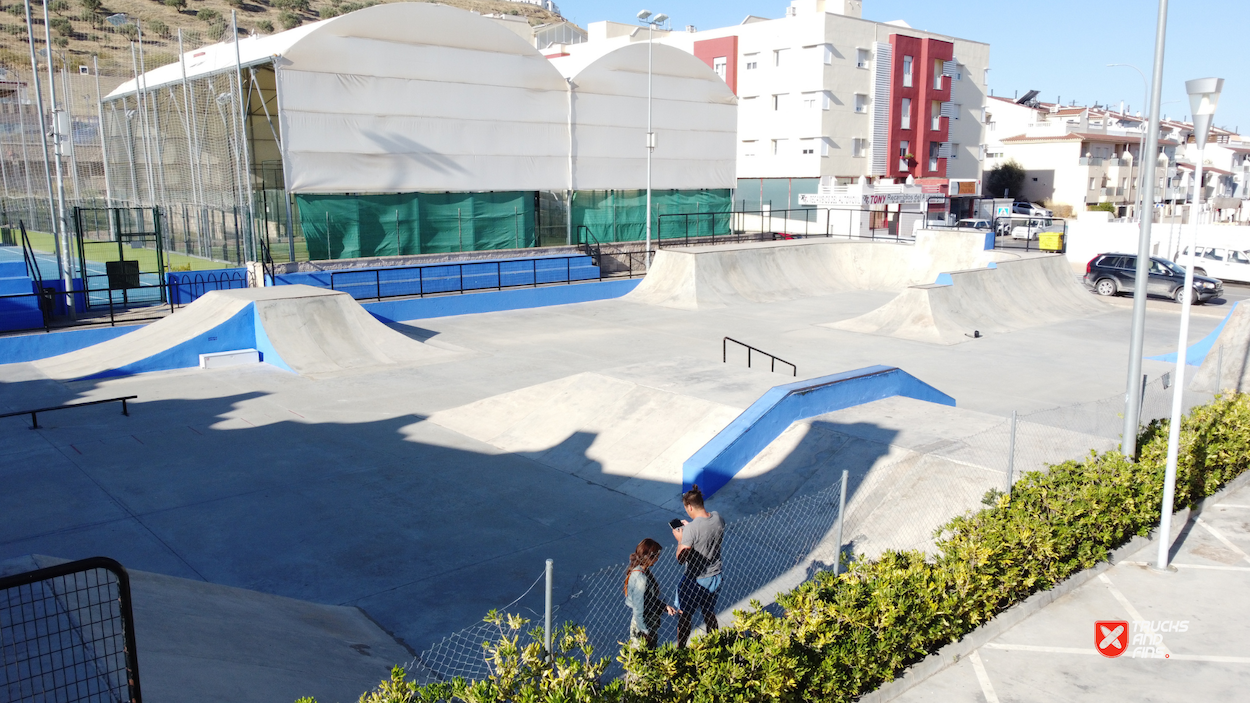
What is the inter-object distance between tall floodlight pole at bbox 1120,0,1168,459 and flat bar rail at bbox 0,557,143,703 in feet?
29.8

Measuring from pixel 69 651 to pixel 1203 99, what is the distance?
9.98m

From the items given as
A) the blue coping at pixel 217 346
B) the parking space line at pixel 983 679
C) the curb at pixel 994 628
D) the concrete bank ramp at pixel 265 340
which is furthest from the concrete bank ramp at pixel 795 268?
the parking space line at pixel 983 679

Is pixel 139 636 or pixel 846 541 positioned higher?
pixel 139 636

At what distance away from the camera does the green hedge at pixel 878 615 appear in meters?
5.06

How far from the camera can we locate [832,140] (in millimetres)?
55344

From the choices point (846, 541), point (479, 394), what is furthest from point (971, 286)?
point (846, 541)

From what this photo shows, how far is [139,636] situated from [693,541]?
386 centimetres

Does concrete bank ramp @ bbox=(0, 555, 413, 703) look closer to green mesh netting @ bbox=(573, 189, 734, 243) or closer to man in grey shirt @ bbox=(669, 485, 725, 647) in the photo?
man in grey shirt @ bbox=(669, 485, 725, 647)

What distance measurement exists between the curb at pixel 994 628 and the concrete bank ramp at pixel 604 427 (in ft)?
14.4

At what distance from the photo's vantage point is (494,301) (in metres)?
27.4

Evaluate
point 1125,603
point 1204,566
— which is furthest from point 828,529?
point 1204,566

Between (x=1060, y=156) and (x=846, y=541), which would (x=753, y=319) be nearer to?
(x=846, y=541)

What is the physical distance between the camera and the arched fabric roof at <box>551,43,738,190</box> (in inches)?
1419

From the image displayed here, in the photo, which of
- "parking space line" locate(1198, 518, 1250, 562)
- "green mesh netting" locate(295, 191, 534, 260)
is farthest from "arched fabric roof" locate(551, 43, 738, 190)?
"parking space line" locate(1198, 518, 1250, 562)
